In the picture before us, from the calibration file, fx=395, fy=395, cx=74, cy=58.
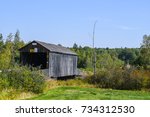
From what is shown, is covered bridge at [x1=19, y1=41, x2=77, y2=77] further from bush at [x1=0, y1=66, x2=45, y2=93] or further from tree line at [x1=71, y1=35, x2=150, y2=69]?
bush at [x1=0, y1=66, x2=45, y2=93]

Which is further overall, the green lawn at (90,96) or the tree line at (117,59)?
the tree line at (117,59)

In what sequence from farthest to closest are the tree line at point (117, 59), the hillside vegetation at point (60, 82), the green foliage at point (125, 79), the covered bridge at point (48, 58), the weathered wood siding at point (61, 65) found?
the tree line at point (117, 59)
the weathered wood siding at point (61, 65)
the covered bridge at point (48, 58)
the green foliage at point (125, 79)
the hillside vegetation at point (60, 82)

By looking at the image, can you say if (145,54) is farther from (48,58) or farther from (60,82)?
(60,82)

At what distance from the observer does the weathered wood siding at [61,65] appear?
34.4 meters

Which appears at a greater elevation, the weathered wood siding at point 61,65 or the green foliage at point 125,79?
the weathered wood siding at point 61,65

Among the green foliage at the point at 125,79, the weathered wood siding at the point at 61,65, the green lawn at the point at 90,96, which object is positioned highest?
the weathered wood siding at the point at 61,65

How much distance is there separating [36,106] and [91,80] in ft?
76.9

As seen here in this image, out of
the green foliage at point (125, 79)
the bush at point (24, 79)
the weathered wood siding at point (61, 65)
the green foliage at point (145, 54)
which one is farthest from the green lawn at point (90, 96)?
the green foliage at point (145, 54)

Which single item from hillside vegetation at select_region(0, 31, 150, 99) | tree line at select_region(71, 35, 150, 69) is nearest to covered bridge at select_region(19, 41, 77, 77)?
hillside vegetation at select_region(0, 31, 150, 99)

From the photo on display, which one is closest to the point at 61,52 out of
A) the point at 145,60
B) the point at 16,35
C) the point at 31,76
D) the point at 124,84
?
the point at 124,84

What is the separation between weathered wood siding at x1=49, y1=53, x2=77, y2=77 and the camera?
34.4 meters

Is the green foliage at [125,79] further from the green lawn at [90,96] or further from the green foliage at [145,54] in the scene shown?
the green foliage at [145,54]

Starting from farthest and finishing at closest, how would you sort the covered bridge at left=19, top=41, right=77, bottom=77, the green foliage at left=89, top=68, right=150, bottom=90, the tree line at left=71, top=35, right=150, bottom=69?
1. the tree line at left=71, top=35, right=150, bottom=69
2. the covered bridge at left=19, top=41, right=77, bottom=77
3. the green foliage at left=89, top=68, right=150, bottom=90

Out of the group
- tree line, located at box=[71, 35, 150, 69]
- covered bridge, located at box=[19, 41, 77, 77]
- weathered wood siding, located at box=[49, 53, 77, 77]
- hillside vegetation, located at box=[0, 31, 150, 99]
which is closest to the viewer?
hillside vegetation, located at box=[0, 31, 150, 99]
